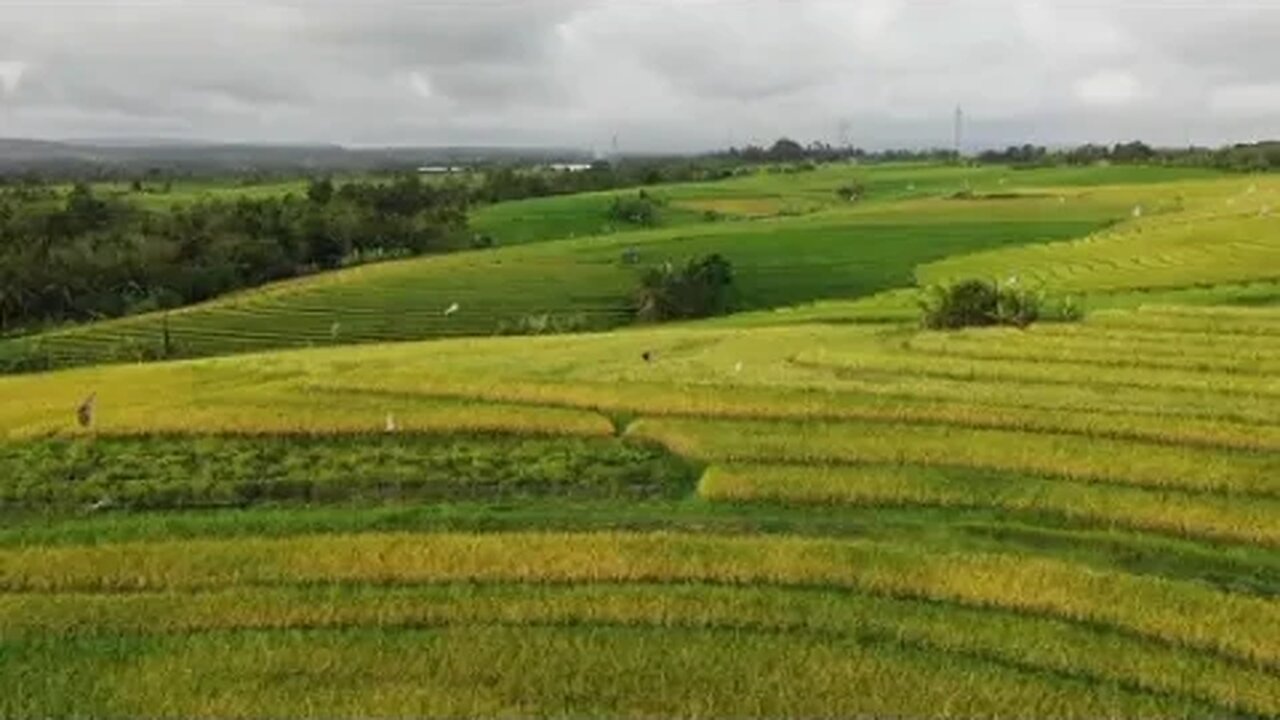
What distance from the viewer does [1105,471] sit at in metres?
27.1

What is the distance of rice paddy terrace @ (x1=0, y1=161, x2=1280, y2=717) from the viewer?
1792 centimetres

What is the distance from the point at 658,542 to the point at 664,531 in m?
0.96

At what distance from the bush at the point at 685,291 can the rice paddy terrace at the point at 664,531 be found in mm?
37332

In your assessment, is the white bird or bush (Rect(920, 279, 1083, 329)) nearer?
the white bird

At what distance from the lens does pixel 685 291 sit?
83.8m

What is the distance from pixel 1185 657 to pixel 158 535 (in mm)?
17132

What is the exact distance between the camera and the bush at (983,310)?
161ft

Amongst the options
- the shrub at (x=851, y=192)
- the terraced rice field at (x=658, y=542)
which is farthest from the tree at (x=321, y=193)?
the terraced rice field at (x=658, y=542)

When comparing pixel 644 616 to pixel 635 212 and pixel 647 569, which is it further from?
pixel 635 212

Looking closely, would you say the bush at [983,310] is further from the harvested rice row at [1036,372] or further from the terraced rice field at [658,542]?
the terraced rice field at [658,542]

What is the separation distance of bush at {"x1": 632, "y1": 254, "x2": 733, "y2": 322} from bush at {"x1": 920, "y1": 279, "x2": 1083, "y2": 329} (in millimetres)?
31773

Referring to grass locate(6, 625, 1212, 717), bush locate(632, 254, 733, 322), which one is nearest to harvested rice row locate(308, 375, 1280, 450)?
grass locate(6, 625, 1212, 717)

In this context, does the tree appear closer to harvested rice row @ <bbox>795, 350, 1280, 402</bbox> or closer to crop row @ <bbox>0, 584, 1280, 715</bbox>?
harvested rice row @ <bbox>795, 350, 1280, 402</bbox>

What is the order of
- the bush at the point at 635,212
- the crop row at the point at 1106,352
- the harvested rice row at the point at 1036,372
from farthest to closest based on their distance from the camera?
the bush at the point at 635,212, the crop row at the point at 1106,352, the harvested rice row at the point at 1036,372
